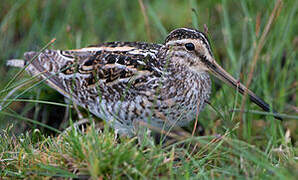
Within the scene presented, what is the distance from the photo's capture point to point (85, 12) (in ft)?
16.5

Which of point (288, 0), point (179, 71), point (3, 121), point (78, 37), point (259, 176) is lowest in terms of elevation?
point (259, 176)

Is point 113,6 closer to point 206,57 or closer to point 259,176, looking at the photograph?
point 206,57

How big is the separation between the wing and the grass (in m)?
0.28

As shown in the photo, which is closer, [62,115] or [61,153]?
[61,153]

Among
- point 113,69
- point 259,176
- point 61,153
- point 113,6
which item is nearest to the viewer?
point 259,176

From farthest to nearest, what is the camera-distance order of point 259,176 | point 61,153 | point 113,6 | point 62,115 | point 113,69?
1. point 113,6
2. point 62,115
3. point 113,69
4. point 61,153
5. point 259,176

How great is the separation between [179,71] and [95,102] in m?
0.76

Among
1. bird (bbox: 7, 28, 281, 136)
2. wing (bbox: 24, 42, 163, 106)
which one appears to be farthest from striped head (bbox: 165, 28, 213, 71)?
wing (bbox: 24, 42, 163, 106)

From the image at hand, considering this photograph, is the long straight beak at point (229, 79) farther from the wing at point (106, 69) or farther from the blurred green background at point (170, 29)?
the wing at point (106, 69)

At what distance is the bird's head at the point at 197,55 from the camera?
3.22 meters

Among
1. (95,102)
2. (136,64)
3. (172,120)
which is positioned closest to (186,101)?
(172,120)

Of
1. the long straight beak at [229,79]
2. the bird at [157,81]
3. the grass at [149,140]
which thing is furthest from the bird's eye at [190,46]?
the grass at [149,140]

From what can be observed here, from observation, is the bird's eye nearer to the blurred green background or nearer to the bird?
the bird

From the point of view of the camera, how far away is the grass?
2.52 m
